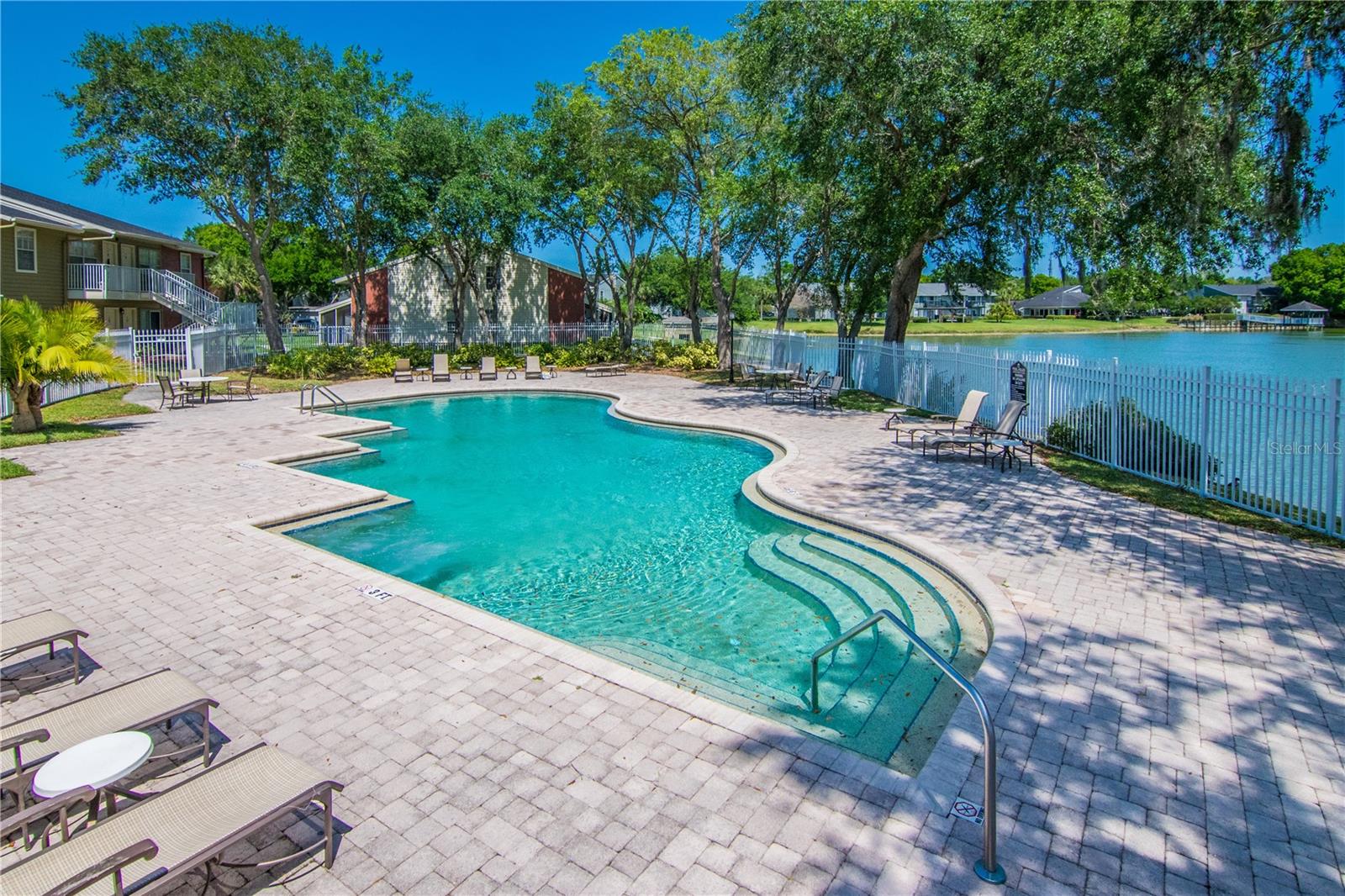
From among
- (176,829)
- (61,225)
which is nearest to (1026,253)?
(176,829)

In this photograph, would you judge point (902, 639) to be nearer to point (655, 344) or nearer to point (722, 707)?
point (722, 707)

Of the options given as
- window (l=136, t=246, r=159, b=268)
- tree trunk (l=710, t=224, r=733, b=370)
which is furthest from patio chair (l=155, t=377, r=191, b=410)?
tree trunk (l=710, t=224, r=733, b=370)

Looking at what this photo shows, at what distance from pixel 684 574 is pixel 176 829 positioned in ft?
17.9

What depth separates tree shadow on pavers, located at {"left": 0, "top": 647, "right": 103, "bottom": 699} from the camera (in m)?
4.89

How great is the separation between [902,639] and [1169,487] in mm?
6237

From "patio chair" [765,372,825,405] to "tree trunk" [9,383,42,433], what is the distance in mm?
15512

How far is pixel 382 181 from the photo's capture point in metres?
28.2

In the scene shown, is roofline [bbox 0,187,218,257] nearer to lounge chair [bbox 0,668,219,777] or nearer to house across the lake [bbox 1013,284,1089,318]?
lounge chair [bbox 0,668,219,777]

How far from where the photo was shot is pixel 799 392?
1998 cm

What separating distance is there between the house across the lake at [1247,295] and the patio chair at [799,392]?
50374mm

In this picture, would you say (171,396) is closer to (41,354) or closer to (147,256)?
(41,354)

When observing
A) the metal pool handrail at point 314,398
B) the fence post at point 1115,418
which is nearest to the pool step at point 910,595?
the fence post at point 1115,418

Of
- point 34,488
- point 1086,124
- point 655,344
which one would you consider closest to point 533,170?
point 655,344

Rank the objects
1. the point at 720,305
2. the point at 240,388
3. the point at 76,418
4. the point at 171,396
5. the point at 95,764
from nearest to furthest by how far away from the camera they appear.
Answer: the point at 95,764
the point at 76,418
the point at 171,396
the point at 240,388
the point at 720,305
